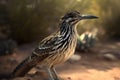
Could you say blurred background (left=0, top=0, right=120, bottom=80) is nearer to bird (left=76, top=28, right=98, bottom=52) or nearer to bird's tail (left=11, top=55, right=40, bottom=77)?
bird (left=76, top=28, right=98, bottom=52)

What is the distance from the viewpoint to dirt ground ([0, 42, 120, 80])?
789cm

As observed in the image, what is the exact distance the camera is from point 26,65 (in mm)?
7574

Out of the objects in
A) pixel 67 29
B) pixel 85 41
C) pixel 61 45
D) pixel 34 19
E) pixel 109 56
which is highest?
pixel 34 19

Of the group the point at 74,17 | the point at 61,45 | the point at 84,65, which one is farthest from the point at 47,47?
the point at 84,65

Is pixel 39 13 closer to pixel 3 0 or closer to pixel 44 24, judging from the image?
pixel 44 24

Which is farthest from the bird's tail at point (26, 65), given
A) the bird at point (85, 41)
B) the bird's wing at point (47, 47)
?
the bird at point (85, 41)

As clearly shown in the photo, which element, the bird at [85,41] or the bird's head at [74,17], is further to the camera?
the bird at [85,41]

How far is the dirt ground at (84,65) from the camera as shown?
311 inches

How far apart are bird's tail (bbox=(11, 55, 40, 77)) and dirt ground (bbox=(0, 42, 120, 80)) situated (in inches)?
5.3

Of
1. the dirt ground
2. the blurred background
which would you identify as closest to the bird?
the dirt ground

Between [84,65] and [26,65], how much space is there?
1.80m

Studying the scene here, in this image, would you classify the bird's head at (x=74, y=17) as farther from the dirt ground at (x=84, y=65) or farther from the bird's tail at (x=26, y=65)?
the dirt ground at (x=84, y=65)

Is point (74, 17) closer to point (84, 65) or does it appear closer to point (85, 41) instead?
point (84, 65)

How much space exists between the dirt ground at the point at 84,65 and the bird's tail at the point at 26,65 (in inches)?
5.3
